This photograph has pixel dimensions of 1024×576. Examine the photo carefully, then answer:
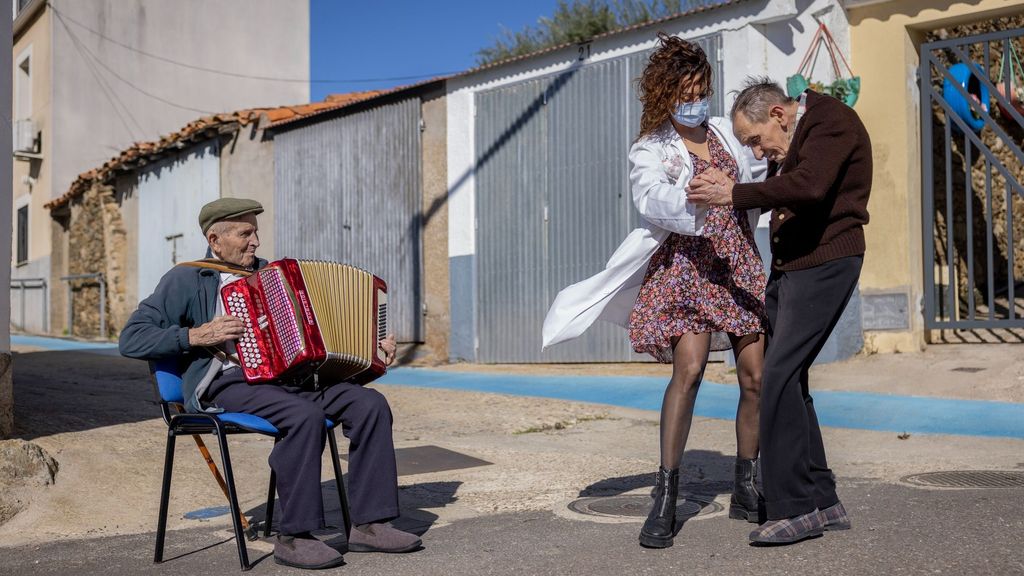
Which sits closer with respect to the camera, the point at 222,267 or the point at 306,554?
the point at 306,554

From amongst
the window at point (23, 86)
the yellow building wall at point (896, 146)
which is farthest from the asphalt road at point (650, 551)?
the window at point (23, 86)

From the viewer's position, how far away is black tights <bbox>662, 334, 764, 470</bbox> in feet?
12.7

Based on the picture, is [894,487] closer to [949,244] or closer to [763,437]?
[763,437]

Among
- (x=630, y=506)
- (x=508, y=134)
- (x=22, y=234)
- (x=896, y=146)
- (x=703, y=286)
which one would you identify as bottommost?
(x=630, y=506)

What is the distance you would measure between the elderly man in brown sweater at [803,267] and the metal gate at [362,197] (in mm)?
10114

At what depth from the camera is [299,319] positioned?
3861 millimetres

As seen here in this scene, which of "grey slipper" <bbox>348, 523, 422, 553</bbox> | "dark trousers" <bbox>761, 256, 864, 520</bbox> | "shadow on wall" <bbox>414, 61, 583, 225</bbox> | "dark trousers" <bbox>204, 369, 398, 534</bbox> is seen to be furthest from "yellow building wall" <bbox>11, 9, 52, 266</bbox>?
"dark trousers" <bbox>761, 256, 864, 520</bbox>

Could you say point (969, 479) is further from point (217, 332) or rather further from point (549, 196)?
point (549, 196)

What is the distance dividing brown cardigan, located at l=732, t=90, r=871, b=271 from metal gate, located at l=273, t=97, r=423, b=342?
398 inches

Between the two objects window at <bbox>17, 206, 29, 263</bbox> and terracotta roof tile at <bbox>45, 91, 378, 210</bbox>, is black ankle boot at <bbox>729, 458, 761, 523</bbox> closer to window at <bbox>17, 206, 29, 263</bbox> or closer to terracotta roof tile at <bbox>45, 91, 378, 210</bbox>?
terracotta roof tile at <bbox>45, 91, 378, 210</bbox>

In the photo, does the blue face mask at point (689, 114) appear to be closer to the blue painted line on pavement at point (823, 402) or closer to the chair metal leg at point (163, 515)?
the chair metal leg at point (163, 515)

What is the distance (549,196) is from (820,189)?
28.1 feet

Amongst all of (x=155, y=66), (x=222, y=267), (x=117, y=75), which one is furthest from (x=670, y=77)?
(x=155, y=66)

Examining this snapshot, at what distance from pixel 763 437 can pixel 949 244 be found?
687 cm
